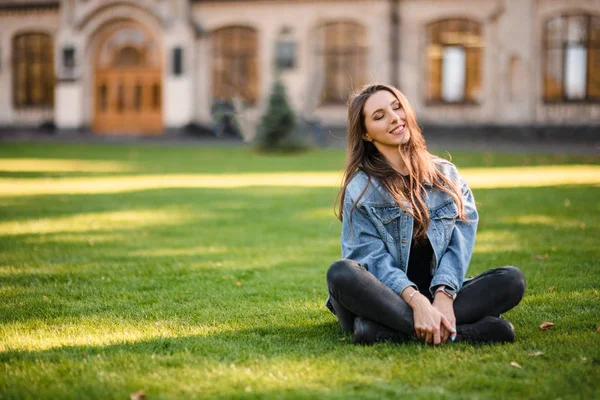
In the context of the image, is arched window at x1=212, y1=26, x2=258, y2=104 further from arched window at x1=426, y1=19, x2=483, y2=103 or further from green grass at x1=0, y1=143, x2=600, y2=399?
green grass at x1=0, y1=143, x2=600, y2=399

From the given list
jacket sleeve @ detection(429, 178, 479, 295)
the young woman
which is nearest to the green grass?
the young woman

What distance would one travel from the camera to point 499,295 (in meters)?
3.87

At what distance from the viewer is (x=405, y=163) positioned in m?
4.07

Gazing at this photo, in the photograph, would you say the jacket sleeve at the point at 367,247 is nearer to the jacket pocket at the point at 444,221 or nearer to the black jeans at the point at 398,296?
the black jeans at the point at 398,296

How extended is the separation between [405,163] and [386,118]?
10.7 inches

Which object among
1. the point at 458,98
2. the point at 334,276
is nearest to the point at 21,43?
the point at 458,98

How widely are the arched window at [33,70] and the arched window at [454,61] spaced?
1655cm

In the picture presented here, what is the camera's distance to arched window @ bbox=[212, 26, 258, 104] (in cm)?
2964

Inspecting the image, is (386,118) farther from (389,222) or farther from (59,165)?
(59,165)

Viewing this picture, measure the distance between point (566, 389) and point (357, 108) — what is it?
186 centimetres

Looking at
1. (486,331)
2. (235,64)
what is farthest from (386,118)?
(235,64)

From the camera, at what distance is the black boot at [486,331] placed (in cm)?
385

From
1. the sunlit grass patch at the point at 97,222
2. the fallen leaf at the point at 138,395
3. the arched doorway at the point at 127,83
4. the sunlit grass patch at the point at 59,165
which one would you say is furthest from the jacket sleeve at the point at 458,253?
the arched doorway at the point at 127,83

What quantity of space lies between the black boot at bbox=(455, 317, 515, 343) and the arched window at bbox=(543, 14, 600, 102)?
76.6 feet
